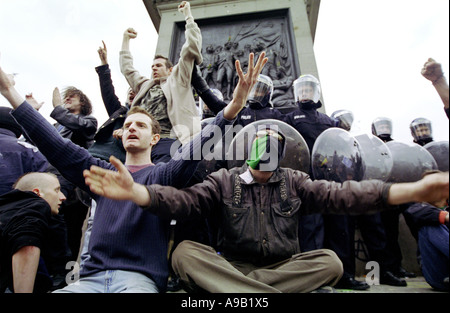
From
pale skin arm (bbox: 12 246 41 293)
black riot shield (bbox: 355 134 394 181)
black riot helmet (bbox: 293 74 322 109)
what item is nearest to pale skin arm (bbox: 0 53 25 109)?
pale skin arm (bbox: 12 246 41 293)

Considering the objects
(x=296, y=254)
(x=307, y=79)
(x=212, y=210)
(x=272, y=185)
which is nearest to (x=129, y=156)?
(x=212, y=210)

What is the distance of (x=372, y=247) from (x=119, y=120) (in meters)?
3.68

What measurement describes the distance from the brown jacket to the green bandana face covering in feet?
0.49

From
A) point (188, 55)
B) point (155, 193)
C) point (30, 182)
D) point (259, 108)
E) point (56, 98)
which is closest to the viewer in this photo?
point (155, 193)

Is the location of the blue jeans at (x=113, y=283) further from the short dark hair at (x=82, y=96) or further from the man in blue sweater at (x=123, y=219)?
the short dark hair at (x=82, y=96)

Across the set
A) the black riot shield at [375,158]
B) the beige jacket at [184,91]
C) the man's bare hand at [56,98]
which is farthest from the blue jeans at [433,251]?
the man's bare hand at [56,98]

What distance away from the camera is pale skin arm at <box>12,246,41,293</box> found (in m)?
1.93

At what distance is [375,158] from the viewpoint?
2426 millimetres

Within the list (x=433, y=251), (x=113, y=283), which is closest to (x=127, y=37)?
(x=113, y=283)

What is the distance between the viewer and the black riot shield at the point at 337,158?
2.54 metres

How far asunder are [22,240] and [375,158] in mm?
2865

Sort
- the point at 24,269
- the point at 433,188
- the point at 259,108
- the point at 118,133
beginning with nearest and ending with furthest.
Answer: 1. the point at 433,188
2. the point at 24,269
3. the point at 118,133
4. the point at 259,108

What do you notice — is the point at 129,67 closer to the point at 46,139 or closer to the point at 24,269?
the point at 46,139

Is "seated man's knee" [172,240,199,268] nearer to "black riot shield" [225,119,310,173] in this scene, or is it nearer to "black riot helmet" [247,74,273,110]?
"black riot shield" [225,119,310,173]
